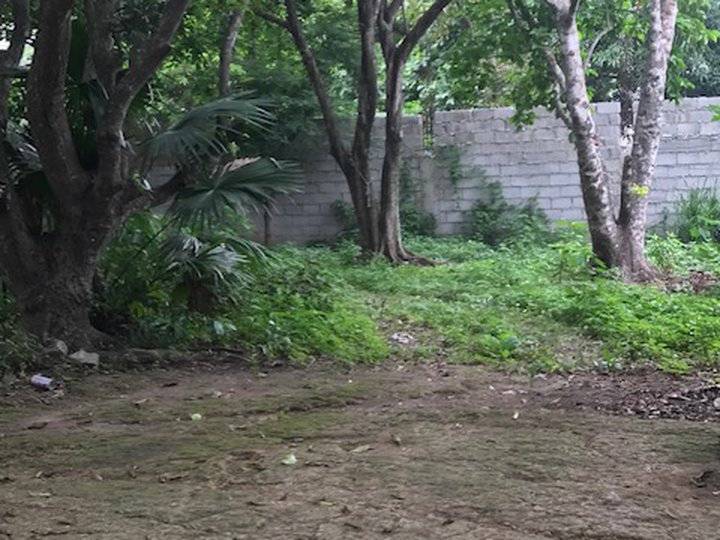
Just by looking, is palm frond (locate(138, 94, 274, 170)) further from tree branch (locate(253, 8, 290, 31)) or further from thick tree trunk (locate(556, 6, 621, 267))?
tree branch (locate(253, 8, 290, 31))

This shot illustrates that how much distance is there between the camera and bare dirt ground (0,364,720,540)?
3.42m

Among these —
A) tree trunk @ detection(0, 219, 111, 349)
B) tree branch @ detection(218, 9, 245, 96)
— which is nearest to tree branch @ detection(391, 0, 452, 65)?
tree branch @ detection(218, 9, 245, 96)

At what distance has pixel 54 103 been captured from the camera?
20.7ft

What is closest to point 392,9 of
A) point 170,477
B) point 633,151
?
point 633,151

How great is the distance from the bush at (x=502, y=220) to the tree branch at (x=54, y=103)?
9001 mm

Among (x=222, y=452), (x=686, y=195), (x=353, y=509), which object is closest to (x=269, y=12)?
(x=686, y=195)

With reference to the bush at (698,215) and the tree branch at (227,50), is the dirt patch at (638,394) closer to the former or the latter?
the tree branch at (227,50)

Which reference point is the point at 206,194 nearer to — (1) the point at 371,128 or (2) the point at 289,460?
(2) the point at 289,460

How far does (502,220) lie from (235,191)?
851cm

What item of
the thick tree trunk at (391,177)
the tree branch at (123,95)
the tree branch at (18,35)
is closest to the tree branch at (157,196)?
the tree branch at (123,95)

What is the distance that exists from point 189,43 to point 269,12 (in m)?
2.20

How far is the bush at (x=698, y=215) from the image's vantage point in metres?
13.6

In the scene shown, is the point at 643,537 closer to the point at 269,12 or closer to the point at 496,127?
the point at 269,12

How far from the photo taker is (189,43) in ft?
34.3
